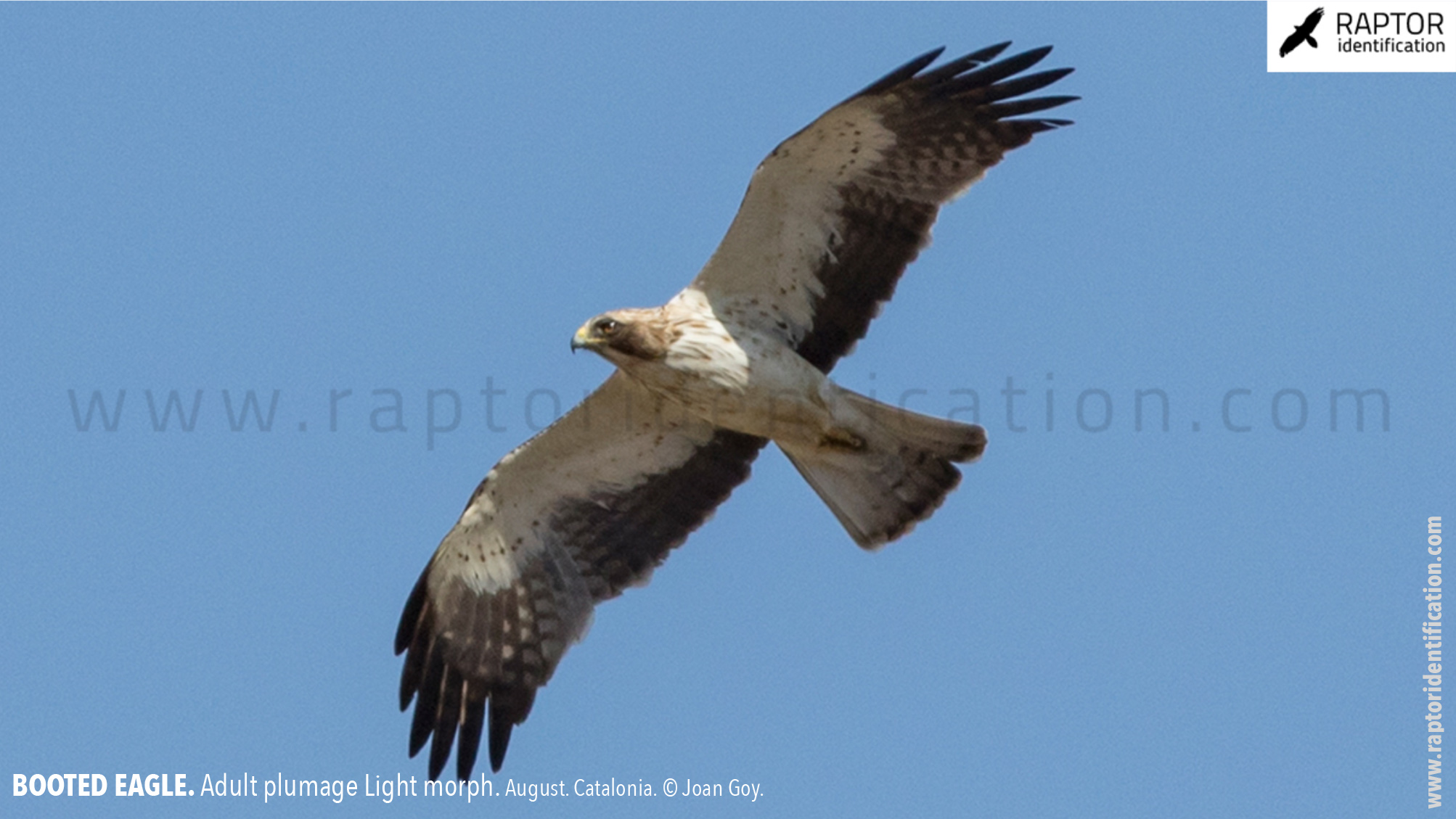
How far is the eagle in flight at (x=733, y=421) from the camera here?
10.3 meters

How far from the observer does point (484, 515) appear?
36.4 feet

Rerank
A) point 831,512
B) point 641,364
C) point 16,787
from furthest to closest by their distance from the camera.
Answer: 1. point 16,787
2. point 831,512
3. point 641,364

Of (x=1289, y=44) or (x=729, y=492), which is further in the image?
(x=1289, y=44)

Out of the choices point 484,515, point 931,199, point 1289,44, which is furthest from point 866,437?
point 1289,44

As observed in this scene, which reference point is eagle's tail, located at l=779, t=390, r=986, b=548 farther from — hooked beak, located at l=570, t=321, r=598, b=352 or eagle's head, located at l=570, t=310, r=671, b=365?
hooked beak, located at l=570, t=321, r=598, b=352

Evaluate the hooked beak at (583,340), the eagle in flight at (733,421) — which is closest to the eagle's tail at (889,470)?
the eagle in flight at (733,421)

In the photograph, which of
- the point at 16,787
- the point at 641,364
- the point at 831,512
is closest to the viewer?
the point at 641,364

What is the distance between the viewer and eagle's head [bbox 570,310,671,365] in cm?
984

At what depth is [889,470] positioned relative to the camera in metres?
10.8

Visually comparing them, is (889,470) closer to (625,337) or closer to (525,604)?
(625,337)

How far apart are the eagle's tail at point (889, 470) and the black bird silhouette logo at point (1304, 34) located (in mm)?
3934

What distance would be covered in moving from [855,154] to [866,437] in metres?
1.68

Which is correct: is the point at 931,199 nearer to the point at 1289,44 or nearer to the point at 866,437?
the point at 866,437

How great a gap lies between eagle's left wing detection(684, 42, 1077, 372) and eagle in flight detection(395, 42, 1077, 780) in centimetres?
1
